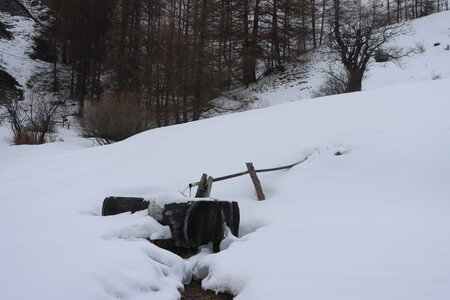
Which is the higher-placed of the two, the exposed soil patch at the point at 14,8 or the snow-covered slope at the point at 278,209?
the exposed soil patch at the point at 14,8

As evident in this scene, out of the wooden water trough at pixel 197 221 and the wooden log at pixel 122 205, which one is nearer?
the wooden water trough at pixel 197 221

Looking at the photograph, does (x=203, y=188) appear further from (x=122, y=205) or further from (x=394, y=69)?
(x=394, y=69)

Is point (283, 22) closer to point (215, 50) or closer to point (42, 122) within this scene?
point (215, 50)

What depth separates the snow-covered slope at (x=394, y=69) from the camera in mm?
16062

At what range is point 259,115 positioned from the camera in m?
7.87

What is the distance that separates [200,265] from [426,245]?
5.90 ft

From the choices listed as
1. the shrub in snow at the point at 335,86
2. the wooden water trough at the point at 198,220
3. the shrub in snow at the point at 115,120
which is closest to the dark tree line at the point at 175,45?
the shrub in snow at the point at 115,120

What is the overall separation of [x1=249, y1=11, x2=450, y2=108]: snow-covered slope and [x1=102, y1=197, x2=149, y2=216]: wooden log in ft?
43.7

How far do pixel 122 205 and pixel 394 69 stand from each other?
52.9 feet

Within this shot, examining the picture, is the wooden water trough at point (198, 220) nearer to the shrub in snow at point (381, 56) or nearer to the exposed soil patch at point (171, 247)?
the exposed soil patch at point (171, 247)

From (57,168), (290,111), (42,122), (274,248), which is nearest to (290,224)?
(274,248)

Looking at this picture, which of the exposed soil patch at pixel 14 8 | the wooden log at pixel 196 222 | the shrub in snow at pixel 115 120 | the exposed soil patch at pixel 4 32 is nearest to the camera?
the wooden log at pixel 196 222

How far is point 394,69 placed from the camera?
55.9ft

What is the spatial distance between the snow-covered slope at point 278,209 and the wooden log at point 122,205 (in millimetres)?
195
